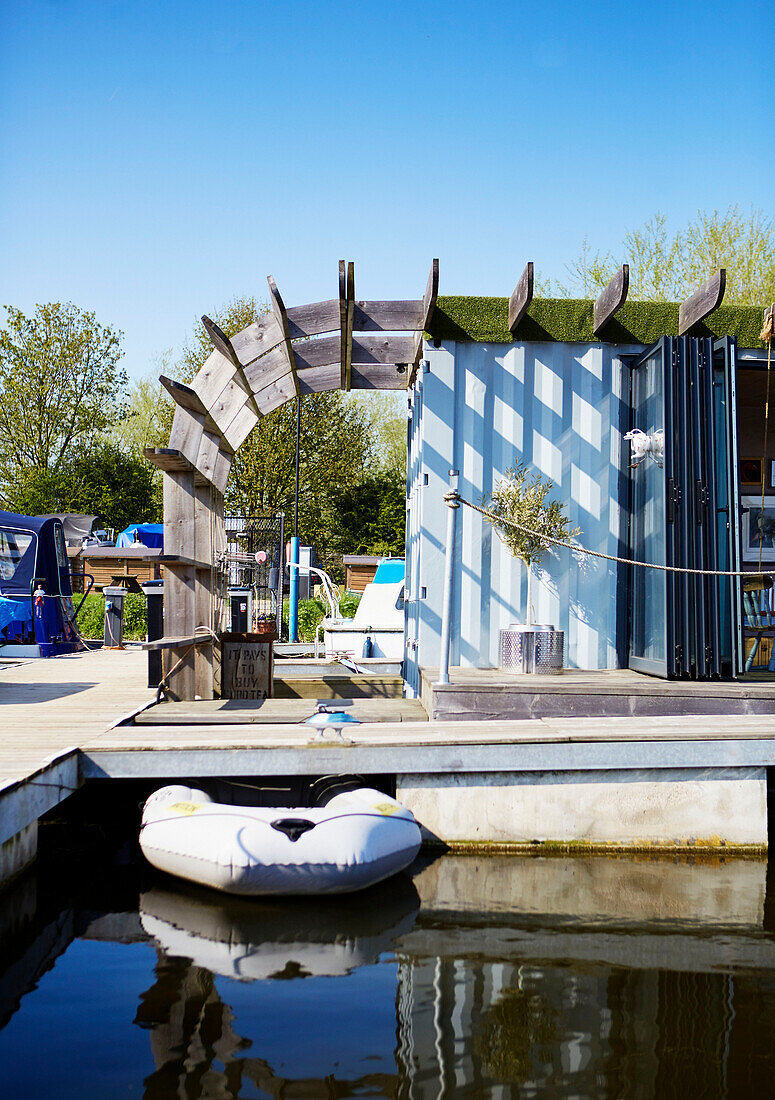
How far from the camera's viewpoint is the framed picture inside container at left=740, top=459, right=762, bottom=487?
1033cm

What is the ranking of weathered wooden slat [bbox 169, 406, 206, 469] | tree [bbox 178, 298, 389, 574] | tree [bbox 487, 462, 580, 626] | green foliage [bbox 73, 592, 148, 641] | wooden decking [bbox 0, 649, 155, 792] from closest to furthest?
wooden decking [bbox 0, 649, 155, 792] → tree [bbox 487, 462, 580, 626] → weathered wooden slat [bbox 169, 406, 206, 469] → green foliage [bbox 73, 592, 148, 641] → tree [bbox 178, 298, 389, 574]

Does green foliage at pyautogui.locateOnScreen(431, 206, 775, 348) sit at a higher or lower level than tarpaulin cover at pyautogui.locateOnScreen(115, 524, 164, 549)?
higher

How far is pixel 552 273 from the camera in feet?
75.4

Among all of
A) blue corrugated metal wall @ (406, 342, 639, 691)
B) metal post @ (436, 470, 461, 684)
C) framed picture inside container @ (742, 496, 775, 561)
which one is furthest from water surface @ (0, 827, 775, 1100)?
framed picture inside container @ (742, 496, 775, 561)

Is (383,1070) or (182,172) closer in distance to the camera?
(383,1070)

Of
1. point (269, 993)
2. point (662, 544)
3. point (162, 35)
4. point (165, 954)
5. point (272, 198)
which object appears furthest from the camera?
point (272, 198)

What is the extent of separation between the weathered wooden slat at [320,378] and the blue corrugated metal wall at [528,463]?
1377 millimetres

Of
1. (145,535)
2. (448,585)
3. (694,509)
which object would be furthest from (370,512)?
(448,585)

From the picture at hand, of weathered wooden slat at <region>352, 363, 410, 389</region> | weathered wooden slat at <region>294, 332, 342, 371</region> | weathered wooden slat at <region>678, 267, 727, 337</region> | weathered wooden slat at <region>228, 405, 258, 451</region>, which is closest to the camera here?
weathered wooden slat at <region>678, 267, 727, 337</region>

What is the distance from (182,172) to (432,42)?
369 cm

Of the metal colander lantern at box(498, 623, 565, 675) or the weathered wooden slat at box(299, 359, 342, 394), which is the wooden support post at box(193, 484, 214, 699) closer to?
the weathered wooden slat at box(299, 359, 342, 394)

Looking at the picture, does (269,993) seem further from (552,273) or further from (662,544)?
(552,273)

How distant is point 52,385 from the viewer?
2788cm

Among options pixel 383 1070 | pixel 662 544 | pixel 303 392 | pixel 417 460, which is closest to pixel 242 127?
pixel 303 392
